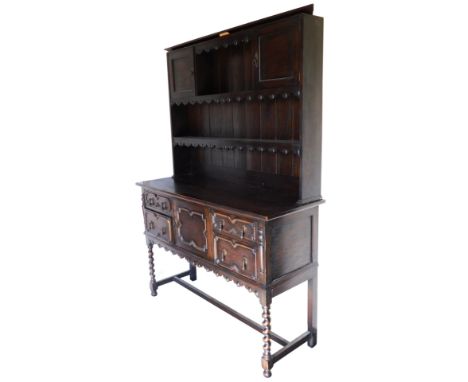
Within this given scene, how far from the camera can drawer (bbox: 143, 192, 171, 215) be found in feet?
9.16

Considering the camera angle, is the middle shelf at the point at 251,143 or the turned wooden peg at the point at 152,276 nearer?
the middle shelf at the point at 251,143

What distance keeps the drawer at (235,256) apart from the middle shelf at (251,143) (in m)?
0.65

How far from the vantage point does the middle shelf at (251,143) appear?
2.18 meters

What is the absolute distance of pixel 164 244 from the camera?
115 inches

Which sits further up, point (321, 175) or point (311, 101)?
point (311, 101)

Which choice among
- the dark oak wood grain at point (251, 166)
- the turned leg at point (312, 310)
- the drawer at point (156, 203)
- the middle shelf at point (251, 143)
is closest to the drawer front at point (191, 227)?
the dark oak wood grain at point (251, 166)

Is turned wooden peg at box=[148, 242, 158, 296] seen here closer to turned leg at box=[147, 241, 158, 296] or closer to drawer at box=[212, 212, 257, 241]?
turned leg at box=[147, 241, 158, 296]

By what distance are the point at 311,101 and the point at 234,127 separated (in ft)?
2.84

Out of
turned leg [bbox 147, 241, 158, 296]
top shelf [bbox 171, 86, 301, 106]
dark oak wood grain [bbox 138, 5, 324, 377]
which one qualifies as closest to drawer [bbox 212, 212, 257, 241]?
dark oak wood grain [bbox 138, 5, 324, 377]

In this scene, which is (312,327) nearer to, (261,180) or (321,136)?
(261,180)

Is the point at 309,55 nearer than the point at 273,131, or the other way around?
the point at 309,55

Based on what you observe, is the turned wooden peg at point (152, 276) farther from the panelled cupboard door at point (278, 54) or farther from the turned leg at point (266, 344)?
the panelled cupboard door at point (278, 54)

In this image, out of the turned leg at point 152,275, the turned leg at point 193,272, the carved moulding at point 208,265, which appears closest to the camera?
the carved moulding at point 208,265

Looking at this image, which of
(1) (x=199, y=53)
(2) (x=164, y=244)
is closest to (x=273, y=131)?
(1) (x=199, y=53)
